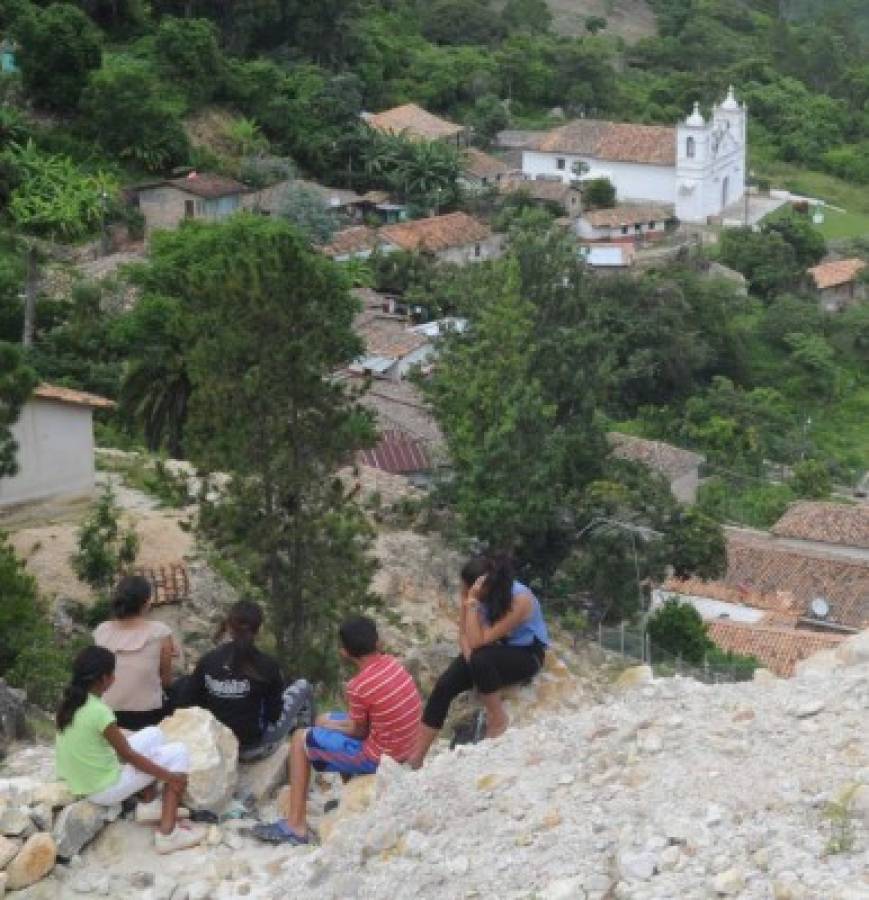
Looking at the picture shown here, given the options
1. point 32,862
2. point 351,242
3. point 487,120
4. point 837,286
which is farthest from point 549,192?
point 32,862

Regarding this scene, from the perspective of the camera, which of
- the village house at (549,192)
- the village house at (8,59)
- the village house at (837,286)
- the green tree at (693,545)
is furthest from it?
the village house at (549,192)

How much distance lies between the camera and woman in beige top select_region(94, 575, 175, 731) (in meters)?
8.61

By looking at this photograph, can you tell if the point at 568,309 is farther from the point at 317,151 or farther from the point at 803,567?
the point at 317,151

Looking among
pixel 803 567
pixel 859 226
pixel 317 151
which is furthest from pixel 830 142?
pixel 803 567

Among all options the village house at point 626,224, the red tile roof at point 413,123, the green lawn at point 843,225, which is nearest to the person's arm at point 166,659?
the village house at point 626,224

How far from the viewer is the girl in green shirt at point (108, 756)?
7.91m

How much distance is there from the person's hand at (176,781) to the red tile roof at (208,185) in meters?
31.5

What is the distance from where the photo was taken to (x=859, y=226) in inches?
2094

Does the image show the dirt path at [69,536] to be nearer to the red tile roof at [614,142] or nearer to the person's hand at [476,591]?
the person's hand at [476,591]

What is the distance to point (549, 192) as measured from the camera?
48969 mm

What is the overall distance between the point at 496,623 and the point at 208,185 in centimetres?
3160

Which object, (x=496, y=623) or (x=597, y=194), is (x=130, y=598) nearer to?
(x=496, y=623)

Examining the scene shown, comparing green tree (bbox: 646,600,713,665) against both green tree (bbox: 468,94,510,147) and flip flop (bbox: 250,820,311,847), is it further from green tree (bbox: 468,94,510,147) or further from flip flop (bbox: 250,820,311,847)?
green tree (bbox: 468,94,510,147)

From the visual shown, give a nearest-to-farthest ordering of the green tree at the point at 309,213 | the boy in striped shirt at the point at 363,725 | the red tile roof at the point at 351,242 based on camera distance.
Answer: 1. the boy in striped shirt at the point at 363,725
2. the green tree at the point at 309,213
3. the red tile roof at the point at 351,242
